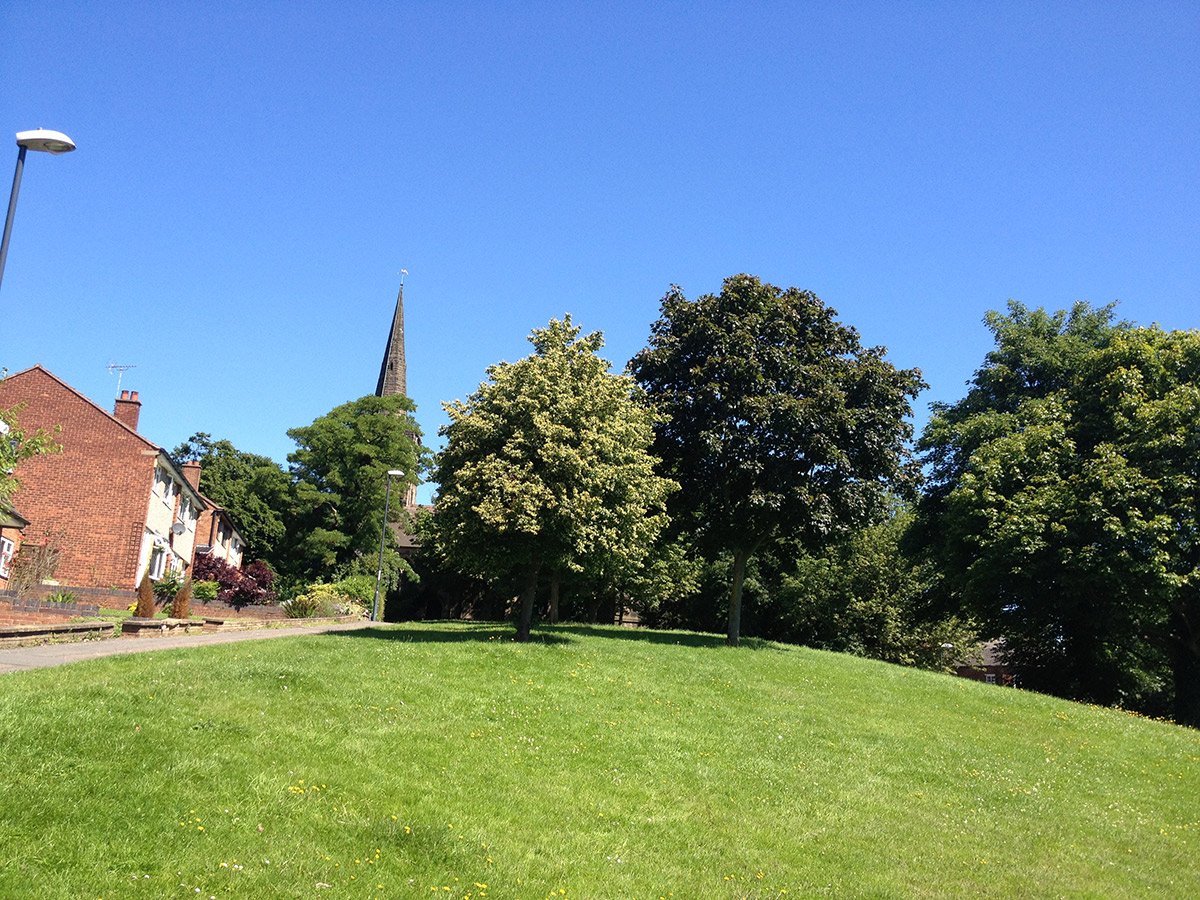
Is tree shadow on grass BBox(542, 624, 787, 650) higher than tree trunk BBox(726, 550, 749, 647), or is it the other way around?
tree trunk BBox(726, 550, 749, 647)

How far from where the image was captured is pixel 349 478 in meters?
55.0

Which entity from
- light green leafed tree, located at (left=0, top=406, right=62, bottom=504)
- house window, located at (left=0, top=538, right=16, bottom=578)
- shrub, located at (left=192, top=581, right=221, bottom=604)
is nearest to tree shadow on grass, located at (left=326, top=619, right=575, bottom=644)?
light green leafed tree, located at (left=0, top=406, right=62, bottom=504)

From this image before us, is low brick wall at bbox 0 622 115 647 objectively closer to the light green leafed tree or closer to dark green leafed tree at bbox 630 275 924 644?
the light green leafed tree

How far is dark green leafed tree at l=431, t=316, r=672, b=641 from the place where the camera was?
2362 cm

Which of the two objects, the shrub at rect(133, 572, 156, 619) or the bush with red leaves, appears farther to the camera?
the bush with red leaves

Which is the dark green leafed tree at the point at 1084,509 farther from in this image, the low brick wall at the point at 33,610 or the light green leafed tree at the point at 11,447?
the low brick wall at the point at 33,610

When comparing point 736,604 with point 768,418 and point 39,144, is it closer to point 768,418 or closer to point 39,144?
point 768,418

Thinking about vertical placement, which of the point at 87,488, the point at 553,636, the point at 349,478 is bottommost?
the point at 553,636

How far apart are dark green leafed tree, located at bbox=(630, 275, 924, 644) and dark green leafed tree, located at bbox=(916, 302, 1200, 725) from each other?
152 inches

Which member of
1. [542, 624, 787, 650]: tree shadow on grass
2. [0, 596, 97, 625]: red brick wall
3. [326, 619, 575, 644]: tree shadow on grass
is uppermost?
[542, 624, 787, 650]: tree shadow on grass

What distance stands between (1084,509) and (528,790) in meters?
23.9

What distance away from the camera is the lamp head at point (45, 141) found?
13.3m

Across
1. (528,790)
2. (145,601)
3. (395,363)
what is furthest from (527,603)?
(395,363)

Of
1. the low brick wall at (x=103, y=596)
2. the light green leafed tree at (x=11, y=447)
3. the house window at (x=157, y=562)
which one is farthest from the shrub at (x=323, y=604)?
the light green leafed tree at (x=11, y=447)
